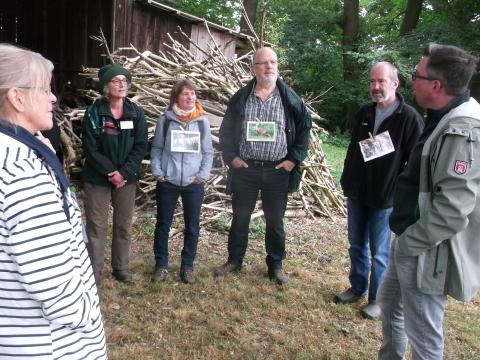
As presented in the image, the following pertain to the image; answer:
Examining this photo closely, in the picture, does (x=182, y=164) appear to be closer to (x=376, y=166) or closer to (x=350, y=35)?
(x=376, y=166)

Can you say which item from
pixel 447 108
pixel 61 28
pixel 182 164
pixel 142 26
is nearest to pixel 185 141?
pixel 182 164

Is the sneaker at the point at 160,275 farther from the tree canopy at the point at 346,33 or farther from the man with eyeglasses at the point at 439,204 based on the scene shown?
the tree canopy at the point at 346,33

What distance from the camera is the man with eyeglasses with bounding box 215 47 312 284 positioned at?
3.84 metres

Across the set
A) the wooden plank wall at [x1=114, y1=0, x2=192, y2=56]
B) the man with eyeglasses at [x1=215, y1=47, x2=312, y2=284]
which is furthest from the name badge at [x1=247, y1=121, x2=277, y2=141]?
the wooden plank wall at [x1=114, y1=0, x2=192, y2=56]

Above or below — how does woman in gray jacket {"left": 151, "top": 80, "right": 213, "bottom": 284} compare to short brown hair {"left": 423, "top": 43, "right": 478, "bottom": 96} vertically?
below

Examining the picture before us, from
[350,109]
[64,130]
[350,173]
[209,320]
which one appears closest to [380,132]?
[350,173]

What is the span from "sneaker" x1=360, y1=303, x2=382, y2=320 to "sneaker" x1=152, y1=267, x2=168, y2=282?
190cm

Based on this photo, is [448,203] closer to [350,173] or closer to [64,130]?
[350,173]

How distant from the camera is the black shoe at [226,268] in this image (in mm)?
4148

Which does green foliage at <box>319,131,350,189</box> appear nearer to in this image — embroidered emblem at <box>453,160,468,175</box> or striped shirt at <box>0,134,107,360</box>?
embroidered emblem at <box>453,160,468,175</box>

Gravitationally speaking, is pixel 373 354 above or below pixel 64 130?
below

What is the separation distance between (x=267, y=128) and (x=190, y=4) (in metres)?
13.5

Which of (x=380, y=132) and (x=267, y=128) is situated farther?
(x=267, y=128)

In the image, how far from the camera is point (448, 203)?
188 centimetres
